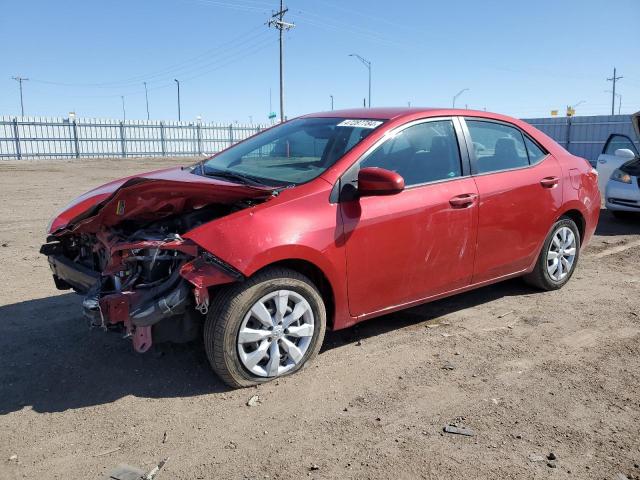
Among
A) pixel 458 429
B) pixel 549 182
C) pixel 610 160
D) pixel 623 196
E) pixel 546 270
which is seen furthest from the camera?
pixel 610 160

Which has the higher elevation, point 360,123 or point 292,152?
point 360,123

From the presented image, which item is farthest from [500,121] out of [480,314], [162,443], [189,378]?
[162,443]

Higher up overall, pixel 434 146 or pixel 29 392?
pixel 434 146

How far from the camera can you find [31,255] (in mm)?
6824

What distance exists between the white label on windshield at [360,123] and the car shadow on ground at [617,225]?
5828 mm

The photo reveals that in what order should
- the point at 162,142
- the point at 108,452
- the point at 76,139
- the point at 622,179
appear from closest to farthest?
the point at 108,452, the point at 622,179, the point at 76,139, the point at 162,142

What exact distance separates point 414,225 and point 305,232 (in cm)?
90

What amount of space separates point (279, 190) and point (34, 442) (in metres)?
1.97

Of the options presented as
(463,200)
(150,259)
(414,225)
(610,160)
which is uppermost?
(610,160)

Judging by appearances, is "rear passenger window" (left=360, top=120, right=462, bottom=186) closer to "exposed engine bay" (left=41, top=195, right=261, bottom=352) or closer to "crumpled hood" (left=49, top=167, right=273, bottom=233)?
"crumpled hood" (left=49, top=167, right=273, bottom=233)

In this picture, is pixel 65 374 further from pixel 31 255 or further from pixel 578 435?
pixel 31 255

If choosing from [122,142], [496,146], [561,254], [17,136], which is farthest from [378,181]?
[122,142]

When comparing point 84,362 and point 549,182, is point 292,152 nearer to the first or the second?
point 84,362

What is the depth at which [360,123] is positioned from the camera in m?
4.17
